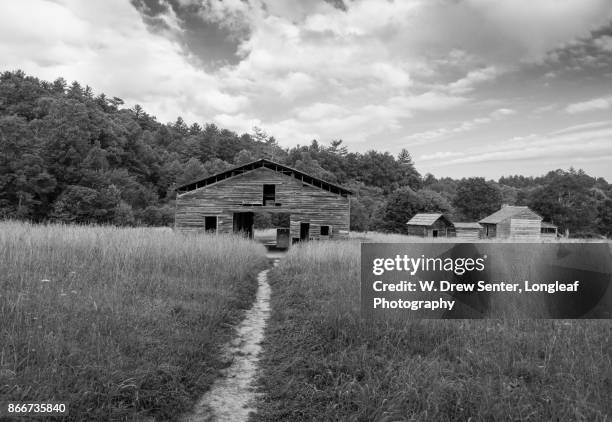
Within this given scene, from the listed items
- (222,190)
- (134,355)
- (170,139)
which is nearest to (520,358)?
(134,355)

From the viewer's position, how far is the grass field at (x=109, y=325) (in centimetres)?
313

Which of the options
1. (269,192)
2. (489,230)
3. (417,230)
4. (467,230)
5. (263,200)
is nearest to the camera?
(263,200)

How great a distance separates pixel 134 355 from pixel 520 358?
4.38m

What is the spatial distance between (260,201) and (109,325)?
60.9ft

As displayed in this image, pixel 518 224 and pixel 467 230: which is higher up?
pixel 518 224

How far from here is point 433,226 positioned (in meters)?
43.2

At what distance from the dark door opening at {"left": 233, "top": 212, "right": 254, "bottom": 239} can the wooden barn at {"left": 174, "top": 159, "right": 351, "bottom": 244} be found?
1.02 metres

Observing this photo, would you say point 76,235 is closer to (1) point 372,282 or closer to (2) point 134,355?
(2) point 134,355

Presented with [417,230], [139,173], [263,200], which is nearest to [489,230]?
[417,230]

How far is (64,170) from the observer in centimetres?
3772

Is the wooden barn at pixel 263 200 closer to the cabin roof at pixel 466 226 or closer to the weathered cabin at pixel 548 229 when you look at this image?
the cabin roof at pixel 466 226

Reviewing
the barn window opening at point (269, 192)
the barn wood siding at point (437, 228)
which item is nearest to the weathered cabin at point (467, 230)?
the barn wood siding at point (437, 228)

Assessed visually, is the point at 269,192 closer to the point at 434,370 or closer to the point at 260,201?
the point at 260,201

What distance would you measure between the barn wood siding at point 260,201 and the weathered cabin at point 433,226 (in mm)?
24193
